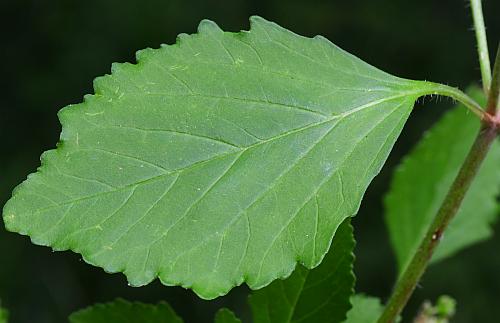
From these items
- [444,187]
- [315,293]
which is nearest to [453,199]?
[315,293]

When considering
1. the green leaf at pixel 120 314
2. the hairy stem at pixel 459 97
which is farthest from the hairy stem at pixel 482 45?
the green leaf at pixel 120 314

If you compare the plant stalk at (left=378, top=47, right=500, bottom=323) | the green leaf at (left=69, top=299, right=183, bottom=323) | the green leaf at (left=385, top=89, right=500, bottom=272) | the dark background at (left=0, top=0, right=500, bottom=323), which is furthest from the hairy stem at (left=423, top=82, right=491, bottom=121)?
the dark background at (left=0, top=0, right=500, bottom=323)

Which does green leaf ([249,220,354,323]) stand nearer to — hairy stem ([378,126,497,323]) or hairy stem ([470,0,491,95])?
hairy stem ([378,126,497,323])

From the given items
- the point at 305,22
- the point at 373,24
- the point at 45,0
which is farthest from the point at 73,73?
the point at 373,24

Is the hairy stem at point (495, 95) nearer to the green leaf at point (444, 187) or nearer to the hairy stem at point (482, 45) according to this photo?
the hairy stem at point (482, 45)

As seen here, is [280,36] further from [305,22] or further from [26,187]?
[305,22]
